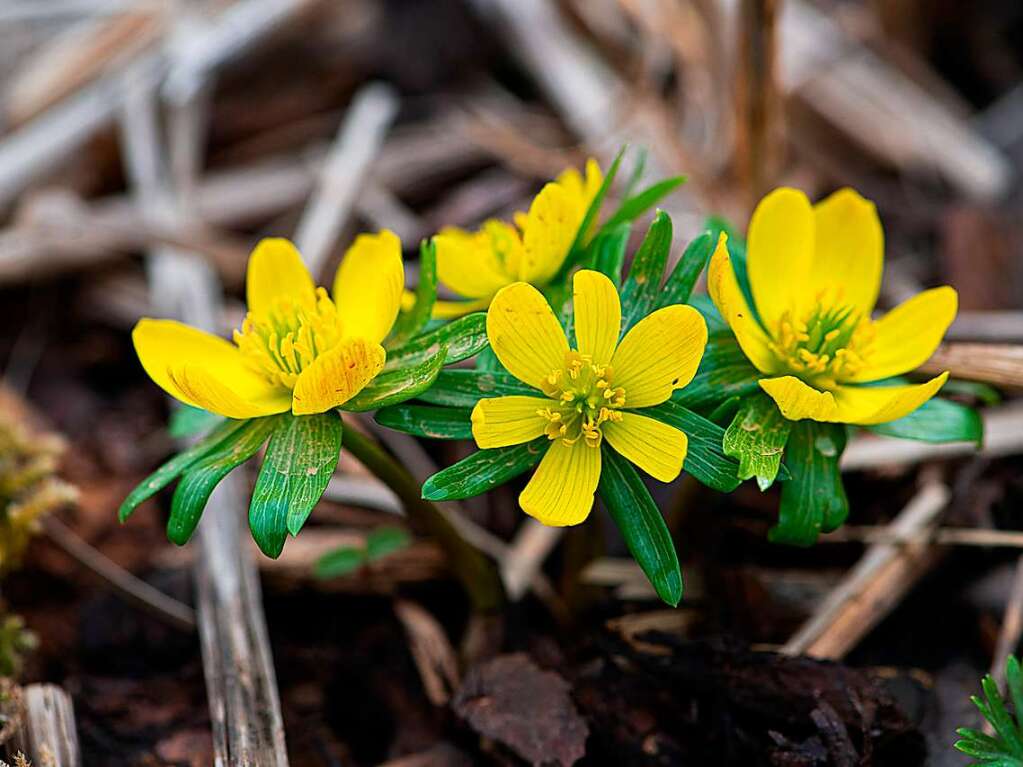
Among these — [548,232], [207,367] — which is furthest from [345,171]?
[548,232]

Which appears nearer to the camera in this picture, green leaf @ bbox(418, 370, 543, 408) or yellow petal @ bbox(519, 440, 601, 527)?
yellow petal @ bbox(519, 440, 601, 527)

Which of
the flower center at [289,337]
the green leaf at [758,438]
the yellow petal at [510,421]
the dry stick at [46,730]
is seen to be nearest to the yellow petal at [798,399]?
the green leaf at [758,438]

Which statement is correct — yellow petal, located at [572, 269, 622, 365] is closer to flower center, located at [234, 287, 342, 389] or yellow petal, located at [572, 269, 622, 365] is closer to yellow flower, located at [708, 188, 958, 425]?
yellow flower, located at [708, 188, 958, 425]

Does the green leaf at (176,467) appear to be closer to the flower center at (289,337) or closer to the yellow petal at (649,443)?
the flower center at (289,337)

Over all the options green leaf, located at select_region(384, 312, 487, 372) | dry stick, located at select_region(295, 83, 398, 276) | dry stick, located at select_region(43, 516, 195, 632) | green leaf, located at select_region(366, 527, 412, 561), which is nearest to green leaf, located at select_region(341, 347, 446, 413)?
green leaf, located at select_region(384, 312, 487, 372)

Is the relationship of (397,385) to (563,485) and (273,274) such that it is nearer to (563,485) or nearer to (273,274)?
(563,485)
